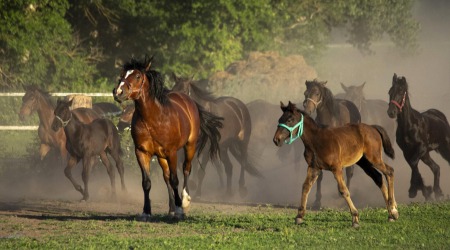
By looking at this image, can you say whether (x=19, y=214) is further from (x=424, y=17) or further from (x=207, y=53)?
(x=424, y=17)

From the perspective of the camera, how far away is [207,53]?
4153 cm

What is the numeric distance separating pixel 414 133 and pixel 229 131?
191 inches

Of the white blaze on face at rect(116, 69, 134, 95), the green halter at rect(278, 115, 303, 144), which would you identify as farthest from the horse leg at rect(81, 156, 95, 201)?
the green halter at rect(278, 115, 303, 144)

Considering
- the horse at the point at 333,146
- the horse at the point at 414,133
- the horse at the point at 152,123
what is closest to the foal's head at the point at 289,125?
the horse at the point at 333,146

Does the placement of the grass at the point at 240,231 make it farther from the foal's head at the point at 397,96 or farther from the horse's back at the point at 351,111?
the horse's back at the point at 351,111

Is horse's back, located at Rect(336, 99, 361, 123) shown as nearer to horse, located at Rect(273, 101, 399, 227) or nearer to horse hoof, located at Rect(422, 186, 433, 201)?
horse hoof, located at Rect(422, 186, 433, 201)

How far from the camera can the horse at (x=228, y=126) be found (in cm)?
2138

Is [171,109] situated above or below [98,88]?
below

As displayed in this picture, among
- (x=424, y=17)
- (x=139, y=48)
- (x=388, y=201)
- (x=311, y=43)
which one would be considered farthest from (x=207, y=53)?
(x=424, y=17)

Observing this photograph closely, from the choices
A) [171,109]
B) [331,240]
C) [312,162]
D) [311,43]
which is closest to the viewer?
[331,240]

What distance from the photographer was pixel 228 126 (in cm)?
2239

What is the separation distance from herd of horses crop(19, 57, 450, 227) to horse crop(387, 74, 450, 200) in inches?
0.8

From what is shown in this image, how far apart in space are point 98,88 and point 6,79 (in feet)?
13.9

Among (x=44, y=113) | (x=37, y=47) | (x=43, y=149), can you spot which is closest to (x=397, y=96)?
(x=44, y=113)
